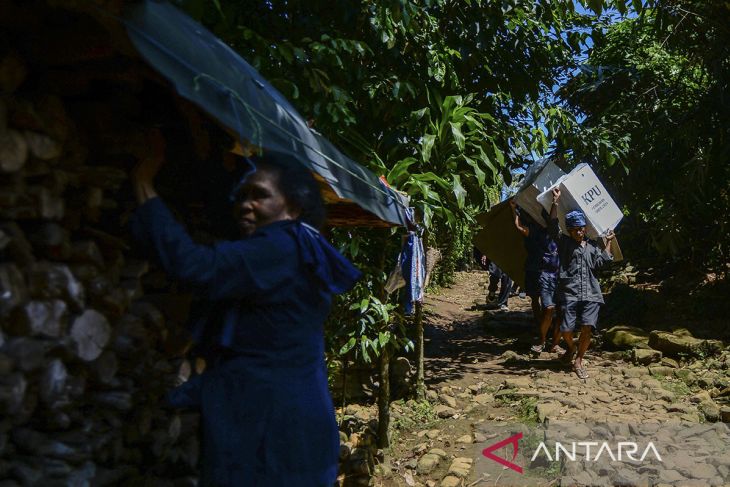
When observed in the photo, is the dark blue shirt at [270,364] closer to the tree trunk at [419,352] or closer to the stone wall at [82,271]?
the stone wall at [82,271]

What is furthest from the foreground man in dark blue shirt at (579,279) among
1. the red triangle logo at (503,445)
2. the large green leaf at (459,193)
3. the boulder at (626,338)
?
the large green leaf at (459,193)

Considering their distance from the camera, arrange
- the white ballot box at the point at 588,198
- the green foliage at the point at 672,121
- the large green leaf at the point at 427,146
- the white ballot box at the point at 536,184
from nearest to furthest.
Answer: the large green leaf at the point at 427,146 < the white ballot box at the point at 588,198 < the white ballot box at the point at 536,184 < the green foliage at the point at 672,121

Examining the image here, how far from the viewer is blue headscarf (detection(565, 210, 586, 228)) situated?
262 inches

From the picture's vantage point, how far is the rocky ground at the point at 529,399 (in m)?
5.08

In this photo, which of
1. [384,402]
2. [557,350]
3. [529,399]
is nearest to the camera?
[384,402]

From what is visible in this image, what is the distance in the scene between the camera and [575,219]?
6688mm

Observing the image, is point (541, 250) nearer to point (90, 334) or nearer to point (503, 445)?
point (503, 445)

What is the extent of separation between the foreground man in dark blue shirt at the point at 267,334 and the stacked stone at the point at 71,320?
0.14m

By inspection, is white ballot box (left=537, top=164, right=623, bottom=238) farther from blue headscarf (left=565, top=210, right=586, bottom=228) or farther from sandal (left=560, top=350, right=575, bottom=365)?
sandal (left=560, top=350, right=575, bottom=365)

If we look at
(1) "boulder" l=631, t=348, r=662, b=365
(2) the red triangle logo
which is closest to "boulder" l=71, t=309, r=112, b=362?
(2) the red triangle logo

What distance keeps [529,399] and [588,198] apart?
1801 mm

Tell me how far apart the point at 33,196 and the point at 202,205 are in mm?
987

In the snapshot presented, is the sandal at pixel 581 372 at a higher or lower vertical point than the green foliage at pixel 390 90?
lower

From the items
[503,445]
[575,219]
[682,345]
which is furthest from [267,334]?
[682,345]
